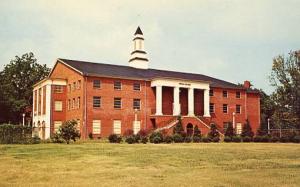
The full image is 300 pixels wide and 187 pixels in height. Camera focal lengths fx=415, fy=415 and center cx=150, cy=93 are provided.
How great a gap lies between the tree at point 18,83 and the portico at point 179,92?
92.5 feet

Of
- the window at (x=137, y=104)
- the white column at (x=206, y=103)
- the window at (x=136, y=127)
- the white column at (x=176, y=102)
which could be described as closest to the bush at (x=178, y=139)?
the window at (x=136, y=127)

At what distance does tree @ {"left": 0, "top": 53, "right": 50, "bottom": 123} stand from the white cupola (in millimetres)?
20219

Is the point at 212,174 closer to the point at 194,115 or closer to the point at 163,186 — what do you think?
the point at 163,186

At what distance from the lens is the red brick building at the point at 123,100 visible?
5366 centimetres

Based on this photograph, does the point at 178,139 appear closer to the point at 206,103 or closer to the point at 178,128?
the point at 178,128

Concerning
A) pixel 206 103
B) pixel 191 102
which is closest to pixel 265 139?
pixel 191 102

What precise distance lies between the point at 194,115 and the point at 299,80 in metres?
16.0

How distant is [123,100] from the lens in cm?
5591

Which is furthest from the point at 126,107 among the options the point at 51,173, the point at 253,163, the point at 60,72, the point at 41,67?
the point at 51,173

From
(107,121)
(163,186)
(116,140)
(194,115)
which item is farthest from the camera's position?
(194,115)

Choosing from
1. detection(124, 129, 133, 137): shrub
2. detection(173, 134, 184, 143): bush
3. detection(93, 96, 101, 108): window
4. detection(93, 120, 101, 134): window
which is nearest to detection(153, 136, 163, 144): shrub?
detection(173, 134, 184, 143): bush

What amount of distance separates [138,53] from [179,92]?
36.9ft

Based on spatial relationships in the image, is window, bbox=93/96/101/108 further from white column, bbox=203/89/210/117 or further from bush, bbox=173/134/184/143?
white column, bbox=203/89/210/117

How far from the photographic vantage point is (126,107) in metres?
55.9
